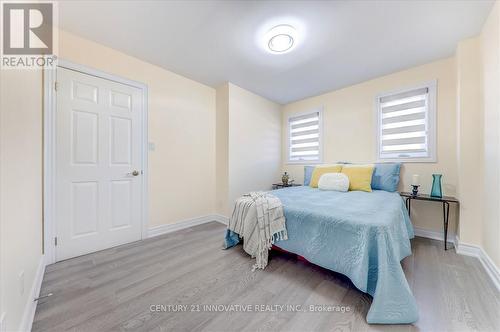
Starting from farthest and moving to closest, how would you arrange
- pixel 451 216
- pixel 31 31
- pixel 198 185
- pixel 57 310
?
pixel 198 185
pixel 451 216
pixel 31 31
pixel 57 310

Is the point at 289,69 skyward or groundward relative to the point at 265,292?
skyward

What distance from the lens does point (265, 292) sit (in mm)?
1483

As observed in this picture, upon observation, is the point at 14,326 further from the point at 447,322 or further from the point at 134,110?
the point at 447,322

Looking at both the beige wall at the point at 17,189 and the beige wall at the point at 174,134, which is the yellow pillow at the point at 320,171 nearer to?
the beige wall at the point at 174,134

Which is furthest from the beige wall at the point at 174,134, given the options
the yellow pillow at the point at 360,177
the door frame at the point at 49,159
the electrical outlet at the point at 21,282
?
the yellow pillow at the point at 360,177

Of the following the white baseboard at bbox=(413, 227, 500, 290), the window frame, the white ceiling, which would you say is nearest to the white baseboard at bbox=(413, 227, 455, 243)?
the white baseboard at bbox=(413, 227, 500, 290)

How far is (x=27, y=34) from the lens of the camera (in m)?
1.54

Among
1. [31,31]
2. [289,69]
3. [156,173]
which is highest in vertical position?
[289,69]

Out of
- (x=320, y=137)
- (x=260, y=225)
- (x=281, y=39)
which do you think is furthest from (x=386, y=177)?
(x=281, y=39)

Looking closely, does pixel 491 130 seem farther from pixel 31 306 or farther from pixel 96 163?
pixel 96 163

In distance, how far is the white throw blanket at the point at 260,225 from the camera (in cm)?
185

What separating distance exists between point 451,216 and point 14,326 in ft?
13.6

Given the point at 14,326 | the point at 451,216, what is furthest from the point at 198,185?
the point at 451,216

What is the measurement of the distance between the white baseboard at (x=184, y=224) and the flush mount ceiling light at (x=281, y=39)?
2648 millimetres
